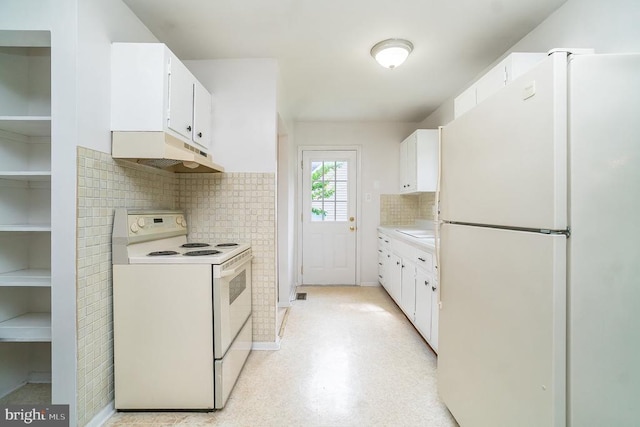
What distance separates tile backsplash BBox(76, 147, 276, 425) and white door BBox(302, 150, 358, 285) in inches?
74.0

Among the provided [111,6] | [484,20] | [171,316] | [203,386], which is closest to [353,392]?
[203,386]

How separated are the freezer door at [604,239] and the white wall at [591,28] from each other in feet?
2.43

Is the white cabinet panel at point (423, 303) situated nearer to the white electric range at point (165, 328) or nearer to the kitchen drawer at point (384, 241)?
the kitchen drawer at point (384, 241)

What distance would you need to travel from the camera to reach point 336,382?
1922 mm

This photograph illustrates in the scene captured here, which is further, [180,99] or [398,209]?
[398,209]

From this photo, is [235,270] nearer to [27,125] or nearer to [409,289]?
[27,125]

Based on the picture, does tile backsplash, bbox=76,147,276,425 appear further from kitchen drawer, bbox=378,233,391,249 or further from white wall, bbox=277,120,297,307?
kitchen drawer, bbox=378,233,391,249

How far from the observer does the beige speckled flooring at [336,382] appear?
5.23ft

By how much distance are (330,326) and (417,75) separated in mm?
2587

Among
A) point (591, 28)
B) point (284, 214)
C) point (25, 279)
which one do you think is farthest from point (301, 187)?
point (591, 28)

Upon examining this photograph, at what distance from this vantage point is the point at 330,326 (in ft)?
9.21

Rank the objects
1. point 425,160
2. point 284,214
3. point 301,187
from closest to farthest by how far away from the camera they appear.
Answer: point 284,214
point 425,160
point 301,187

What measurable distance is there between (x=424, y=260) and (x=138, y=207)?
7.13 ft

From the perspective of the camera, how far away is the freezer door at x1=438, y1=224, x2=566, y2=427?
0.91 m
